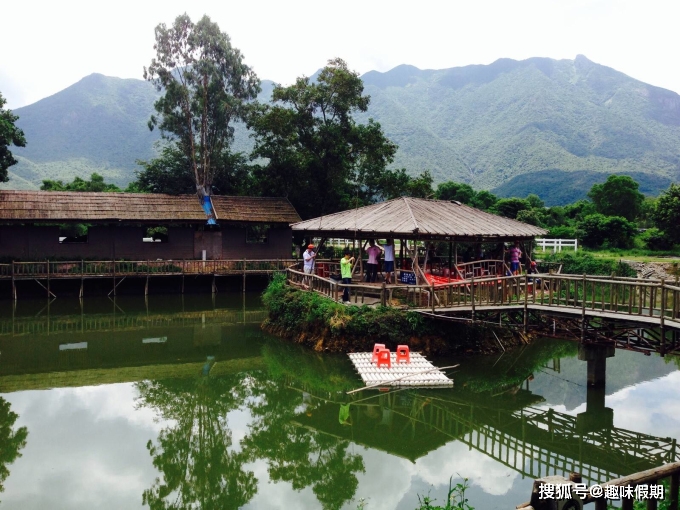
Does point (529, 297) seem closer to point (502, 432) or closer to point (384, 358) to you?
point (384, 358)

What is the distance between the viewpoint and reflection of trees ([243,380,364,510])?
878cm

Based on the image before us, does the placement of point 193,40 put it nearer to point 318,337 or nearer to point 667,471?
point 318,337

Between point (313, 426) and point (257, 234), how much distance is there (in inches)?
804

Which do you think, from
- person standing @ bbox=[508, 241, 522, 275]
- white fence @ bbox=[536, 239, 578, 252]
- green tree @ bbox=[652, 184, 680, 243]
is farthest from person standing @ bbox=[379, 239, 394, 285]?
green tree @ bbox=[652, 184, 680, 243]

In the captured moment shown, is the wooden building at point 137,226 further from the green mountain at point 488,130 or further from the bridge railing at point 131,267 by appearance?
the green mountain at point 488,130

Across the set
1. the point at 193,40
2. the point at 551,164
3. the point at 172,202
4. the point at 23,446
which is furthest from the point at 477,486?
the point at 551,164

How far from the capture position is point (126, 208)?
27.2m

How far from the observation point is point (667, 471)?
5266mm

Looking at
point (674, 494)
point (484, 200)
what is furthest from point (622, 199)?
point (674, 494)

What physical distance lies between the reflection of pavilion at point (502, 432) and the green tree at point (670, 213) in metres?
20.8

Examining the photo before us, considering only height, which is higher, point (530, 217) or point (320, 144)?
point (320, 144)

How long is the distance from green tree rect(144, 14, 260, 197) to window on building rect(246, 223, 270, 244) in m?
3.70

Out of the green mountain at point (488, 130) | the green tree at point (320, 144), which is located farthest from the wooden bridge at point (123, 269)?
the green mountain at point (488, 130)

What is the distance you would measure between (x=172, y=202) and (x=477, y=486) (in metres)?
23.3
